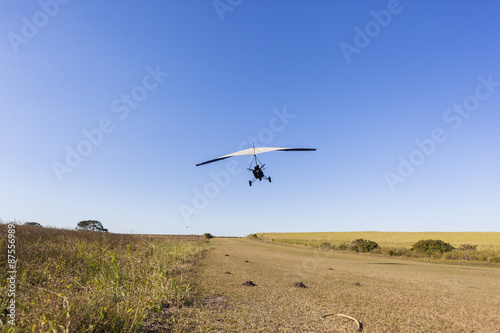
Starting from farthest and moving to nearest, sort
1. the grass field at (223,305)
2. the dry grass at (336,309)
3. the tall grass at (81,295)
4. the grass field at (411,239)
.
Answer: the grass field at (411,239), the dry grass at (336,309), the grass field at (223,305), the tall grass at (81,295)

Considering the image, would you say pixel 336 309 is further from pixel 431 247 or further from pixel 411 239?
pixel 411 239

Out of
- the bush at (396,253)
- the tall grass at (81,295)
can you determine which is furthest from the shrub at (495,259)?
the tall grass at (81,295)

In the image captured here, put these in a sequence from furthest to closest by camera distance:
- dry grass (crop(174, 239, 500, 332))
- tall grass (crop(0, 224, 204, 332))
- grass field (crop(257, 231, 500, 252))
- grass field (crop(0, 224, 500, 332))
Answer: grass field (crop(257, 231, 500, 252)) → dry grass (crop(174, 239, 500, 332)) → grass field (crop(0, 224, 500, 332)) → tall grass (crop(0, 224, 204, 332))

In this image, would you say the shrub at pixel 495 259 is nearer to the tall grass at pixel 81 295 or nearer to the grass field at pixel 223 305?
the grass field at pixel 223 305

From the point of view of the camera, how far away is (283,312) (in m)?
4.22

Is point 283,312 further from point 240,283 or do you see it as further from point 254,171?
point 254,171

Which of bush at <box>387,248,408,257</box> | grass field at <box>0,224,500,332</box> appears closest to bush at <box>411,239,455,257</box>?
bush at <box>387,248,408,257</box>

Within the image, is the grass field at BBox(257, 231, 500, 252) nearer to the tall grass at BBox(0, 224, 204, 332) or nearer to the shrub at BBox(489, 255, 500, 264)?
the shrub at BBox(489, 255, 500, 264)

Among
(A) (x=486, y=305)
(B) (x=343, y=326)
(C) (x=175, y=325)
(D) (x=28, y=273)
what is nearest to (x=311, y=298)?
(B) (x=343, y=326)

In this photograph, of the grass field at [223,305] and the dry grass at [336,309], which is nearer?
the grass field at [223,305]

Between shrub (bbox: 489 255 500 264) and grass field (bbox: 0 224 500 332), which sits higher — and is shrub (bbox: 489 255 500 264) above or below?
below

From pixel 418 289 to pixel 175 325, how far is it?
639 cm

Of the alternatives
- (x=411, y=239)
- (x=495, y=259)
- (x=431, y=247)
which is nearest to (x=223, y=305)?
(x=495, y=259)

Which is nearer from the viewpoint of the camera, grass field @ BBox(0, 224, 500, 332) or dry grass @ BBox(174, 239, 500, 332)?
grass field @ BBox(0, 224, 500, 332)
